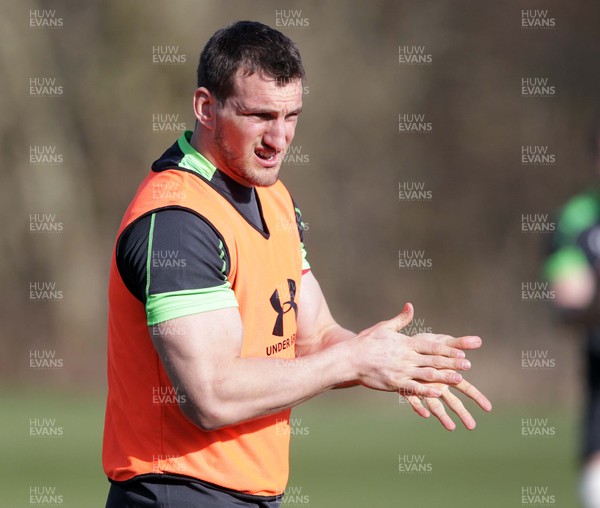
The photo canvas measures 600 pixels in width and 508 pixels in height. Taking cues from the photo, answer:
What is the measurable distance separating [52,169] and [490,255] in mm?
7952

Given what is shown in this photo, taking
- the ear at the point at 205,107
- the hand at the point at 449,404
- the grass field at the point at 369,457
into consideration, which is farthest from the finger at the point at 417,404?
the grass field at the point at 369,457

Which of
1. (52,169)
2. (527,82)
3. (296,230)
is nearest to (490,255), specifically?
(527,82)

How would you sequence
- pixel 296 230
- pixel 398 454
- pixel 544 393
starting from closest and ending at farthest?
pixel 296 230 → pixel 398 454 → pixel 544 393

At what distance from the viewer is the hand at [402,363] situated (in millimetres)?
3545

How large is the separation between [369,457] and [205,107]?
363 inches

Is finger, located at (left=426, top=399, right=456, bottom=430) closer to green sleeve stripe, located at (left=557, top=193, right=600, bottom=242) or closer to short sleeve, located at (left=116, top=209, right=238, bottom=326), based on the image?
short sleeve, located at (left=116, top=209, right=238, bottom=326)

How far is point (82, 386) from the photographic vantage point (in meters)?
17.7

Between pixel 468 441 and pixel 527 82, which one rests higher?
pixel 527 82

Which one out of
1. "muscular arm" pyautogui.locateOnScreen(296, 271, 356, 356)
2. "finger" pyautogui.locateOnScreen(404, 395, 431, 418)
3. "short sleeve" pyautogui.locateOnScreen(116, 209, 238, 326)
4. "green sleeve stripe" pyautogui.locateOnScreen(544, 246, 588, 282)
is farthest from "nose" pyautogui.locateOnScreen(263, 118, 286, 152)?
"green sleeve stripe" pyautogui.locateOnScreen(544, 246, 588, 282)

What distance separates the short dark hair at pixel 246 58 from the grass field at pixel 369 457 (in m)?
6.51

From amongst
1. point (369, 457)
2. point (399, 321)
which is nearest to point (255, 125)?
point (399, 321)

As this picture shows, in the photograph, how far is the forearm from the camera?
3381 millimetres

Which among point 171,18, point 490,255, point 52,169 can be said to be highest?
point 171,18

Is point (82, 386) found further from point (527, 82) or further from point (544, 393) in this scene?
point (527, 82)
